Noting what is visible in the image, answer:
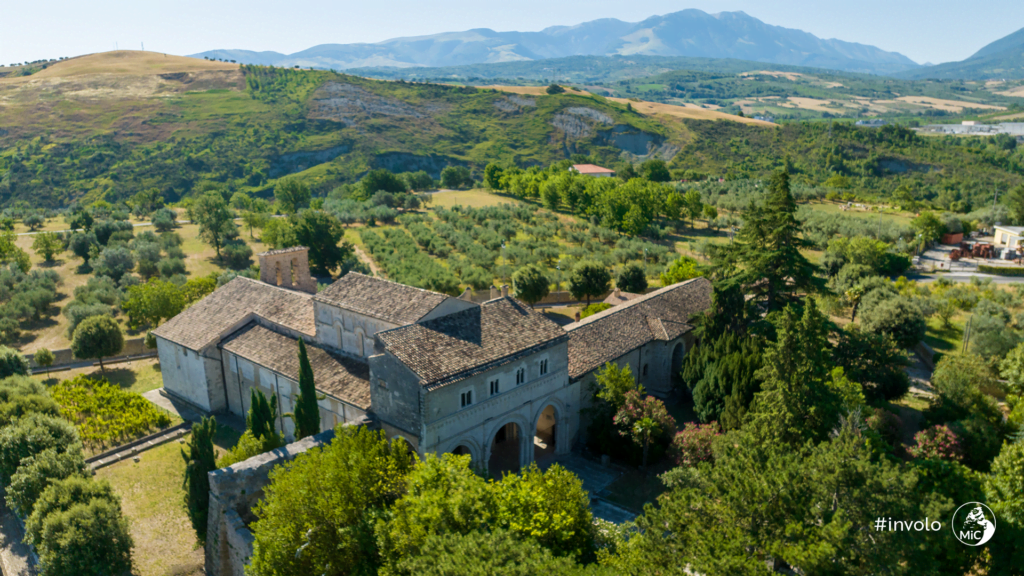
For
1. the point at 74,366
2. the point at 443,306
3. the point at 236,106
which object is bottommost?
the point at 74,366

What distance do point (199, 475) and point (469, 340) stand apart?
1223 centimetres

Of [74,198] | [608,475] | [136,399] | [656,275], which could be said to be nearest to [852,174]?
[656,275]

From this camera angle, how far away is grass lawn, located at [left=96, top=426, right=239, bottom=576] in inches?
989

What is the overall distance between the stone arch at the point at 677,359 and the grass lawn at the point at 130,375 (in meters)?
34.8

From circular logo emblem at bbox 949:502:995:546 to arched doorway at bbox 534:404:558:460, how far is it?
1691 centimetres

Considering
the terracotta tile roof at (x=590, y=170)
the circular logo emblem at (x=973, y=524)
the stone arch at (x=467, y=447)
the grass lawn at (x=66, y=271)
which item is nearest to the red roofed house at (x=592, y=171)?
the terracotta tile roof at (x=590, y=170)

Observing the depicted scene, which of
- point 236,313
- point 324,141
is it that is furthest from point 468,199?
point 236,313

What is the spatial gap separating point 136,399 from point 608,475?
2882cm

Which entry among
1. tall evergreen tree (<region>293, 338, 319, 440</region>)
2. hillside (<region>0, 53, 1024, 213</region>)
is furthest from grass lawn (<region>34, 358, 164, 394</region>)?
hillside (<region>0, 53, 1024, 213</region>)

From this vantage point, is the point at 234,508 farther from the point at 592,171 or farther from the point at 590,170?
the point at 590,170

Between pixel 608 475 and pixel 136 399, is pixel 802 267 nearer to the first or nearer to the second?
pixel 608 475

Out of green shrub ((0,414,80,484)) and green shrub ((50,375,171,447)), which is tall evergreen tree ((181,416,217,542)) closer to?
green shrub ((0,414,80,484))

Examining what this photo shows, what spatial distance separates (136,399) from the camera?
3731 centimetres

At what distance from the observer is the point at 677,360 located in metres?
41.0
